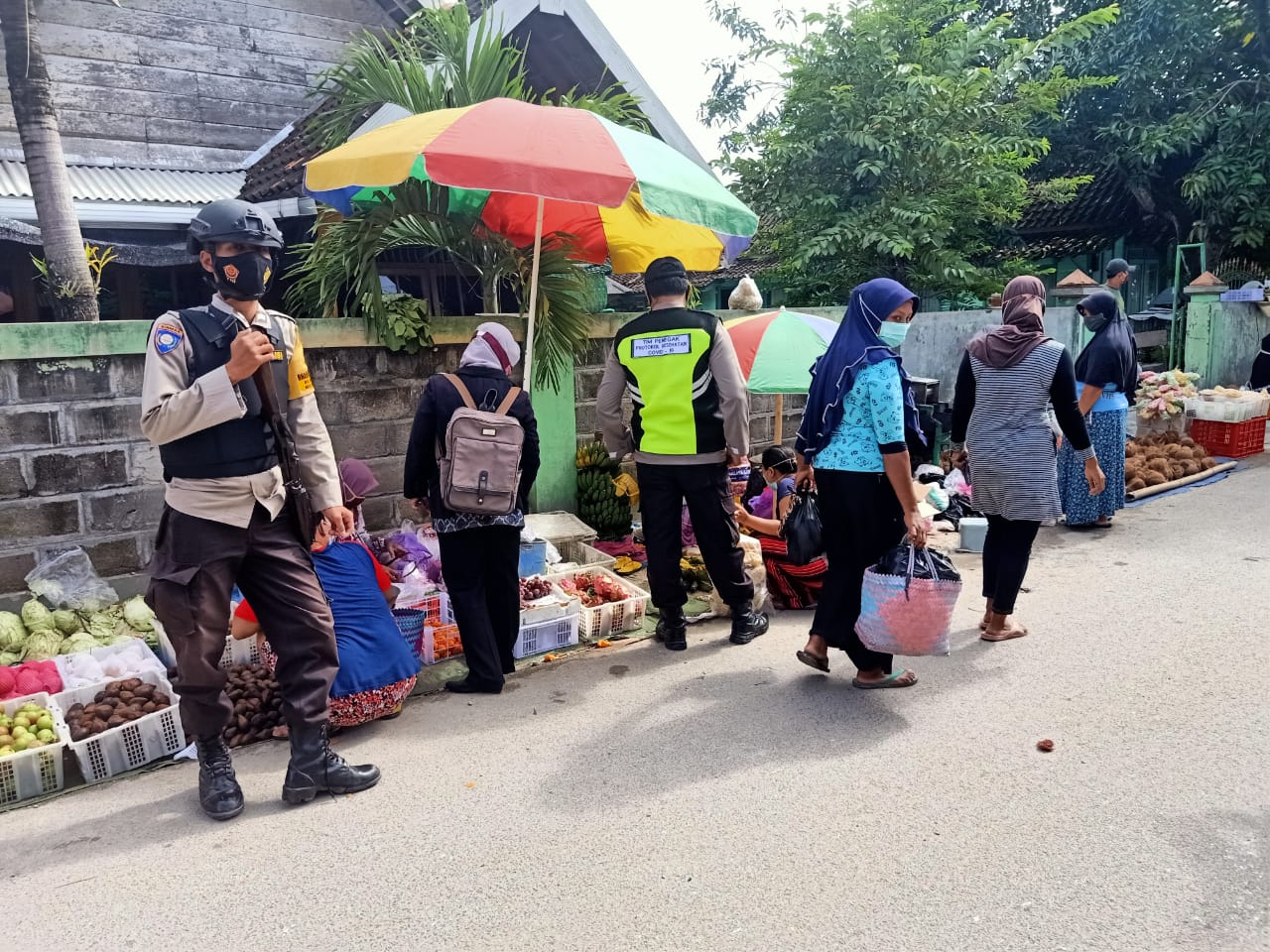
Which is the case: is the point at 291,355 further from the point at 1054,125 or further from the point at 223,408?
the point at 1054,125

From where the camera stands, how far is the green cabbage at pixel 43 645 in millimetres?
4117

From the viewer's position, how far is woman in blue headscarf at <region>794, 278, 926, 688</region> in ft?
12.6

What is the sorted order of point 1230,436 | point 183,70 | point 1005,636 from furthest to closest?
point 1230,436, point 183,70, point 1005,636

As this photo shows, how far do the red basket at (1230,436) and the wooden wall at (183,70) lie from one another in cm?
1097

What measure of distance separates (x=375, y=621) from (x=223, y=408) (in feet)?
4.17

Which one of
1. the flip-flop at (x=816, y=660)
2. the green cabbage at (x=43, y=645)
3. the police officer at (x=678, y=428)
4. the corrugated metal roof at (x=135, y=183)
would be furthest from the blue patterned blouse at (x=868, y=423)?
the corrugated metal roof at (x=135, y=183)

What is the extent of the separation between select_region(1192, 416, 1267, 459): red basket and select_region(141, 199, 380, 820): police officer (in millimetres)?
10033

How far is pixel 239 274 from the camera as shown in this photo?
304cm

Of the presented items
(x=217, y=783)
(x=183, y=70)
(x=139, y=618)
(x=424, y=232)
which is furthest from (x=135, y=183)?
(x=217, y=783)

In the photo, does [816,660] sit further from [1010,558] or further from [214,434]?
[214,434]

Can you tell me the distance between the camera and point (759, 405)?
311 inches

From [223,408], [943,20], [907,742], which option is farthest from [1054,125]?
[223,408]

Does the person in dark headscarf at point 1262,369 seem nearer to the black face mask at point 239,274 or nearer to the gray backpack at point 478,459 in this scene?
the gray backpack at point 478,459

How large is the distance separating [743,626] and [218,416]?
3035mm
